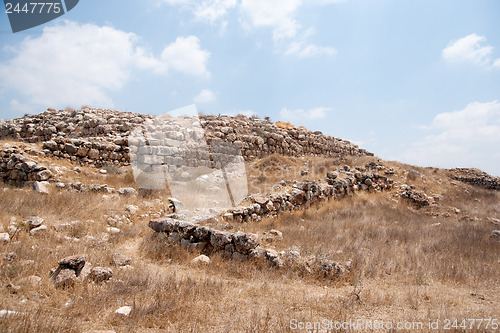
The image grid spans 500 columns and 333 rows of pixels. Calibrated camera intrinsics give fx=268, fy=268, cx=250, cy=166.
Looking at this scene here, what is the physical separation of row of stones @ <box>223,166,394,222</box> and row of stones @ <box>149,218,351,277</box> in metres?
1.70

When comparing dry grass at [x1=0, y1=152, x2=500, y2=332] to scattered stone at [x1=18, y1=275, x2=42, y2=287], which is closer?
dry grass at [x1=0, y1=152, x2=500, y2=332]

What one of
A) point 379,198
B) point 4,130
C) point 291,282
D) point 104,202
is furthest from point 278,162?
point 4,130

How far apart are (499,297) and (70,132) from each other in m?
16.7

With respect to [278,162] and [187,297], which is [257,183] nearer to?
[278,162]

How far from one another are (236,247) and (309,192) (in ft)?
18.2

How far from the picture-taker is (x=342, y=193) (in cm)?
1188

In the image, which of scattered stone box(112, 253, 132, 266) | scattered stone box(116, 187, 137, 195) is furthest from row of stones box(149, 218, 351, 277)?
scattered stone box(116, 187, 137, 195)

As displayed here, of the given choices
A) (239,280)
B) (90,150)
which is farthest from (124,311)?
(90,150)

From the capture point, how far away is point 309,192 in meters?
10.1

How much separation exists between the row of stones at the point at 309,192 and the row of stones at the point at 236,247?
1.70m

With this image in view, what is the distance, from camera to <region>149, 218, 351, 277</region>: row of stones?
15.3 ft

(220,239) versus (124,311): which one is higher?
(220,239)

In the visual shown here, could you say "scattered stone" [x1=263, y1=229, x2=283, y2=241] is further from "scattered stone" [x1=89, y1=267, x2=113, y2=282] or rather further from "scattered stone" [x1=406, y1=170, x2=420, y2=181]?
"scattered stone" [x1=406, y1=170, x2=420, y2=181]

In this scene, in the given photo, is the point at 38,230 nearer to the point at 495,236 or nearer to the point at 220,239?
the point at 220,239
